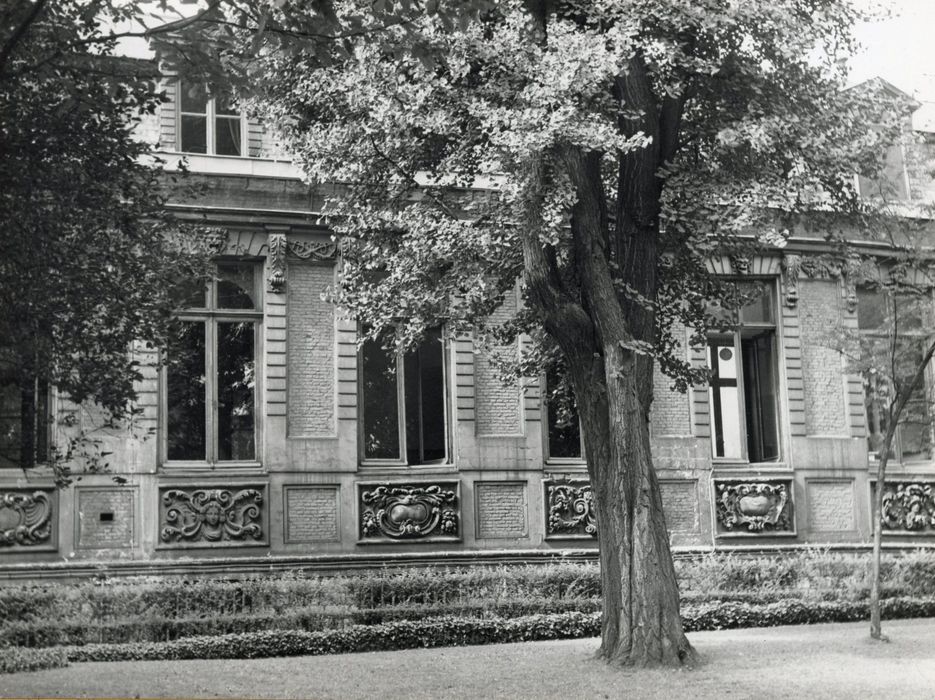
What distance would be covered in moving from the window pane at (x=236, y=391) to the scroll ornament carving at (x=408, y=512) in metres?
2.41

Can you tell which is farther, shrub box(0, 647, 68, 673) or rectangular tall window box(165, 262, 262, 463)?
rectangular tall window box(165, 262, 262, 463)

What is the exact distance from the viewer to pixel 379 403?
25.1 meters

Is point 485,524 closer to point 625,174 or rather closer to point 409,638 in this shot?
point 409,638

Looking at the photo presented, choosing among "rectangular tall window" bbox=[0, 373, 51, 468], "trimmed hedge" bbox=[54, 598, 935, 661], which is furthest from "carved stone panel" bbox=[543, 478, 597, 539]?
"rectangular tall window" bbox=[0, 373, 51, 468]

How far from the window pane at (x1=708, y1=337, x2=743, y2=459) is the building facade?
0.39m

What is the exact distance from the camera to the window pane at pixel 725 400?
27438 mm

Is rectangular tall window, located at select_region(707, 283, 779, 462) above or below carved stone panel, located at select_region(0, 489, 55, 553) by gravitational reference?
above

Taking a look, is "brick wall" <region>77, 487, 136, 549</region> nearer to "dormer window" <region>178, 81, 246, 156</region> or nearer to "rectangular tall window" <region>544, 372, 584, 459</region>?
"dormer window" <region>178, 81, 246, 156</region>

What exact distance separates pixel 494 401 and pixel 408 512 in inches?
113

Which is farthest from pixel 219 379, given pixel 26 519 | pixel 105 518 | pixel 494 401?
pixel 494 401

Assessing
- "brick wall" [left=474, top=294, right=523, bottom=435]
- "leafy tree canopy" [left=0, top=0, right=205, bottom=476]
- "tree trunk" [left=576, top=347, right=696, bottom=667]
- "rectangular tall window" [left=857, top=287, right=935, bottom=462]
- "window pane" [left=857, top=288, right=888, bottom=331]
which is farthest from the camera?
"window pane" [left=857, top=288, right=888, bottom=331]

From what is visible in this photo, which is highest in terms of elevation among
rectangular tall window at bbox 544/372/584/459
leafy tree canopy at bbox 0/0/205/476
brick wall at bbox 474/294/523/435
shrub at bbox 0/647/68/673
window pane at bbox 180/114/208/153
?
window pane at bbox 180/114/208/153

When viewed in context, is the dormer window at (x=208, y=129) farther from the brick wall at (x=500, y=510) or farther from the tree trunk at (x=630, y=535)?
the tree trunk at (x=630, y=535)

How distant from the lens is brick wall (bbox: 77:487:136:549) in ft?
74.1
